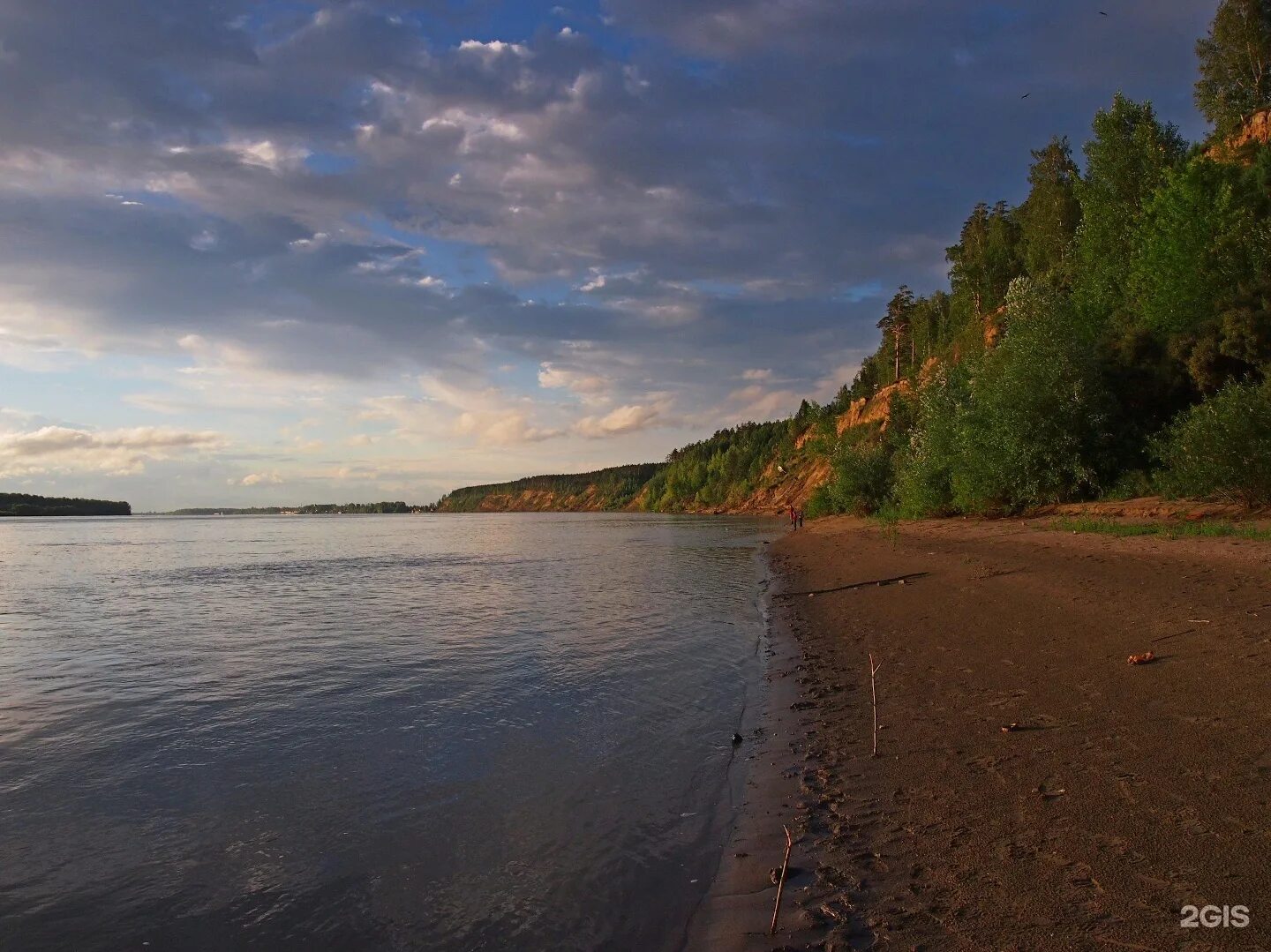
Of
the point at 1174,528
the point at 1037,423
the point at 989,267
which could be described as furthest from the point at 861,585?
the point at 989,267

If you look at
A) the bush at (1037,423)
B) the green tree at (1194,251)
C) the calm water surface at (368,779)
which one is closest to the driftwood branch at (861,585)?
the calm water surface at (368,779)

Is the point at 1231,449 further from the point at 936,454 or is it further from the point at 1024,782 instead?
the point at 1024,782

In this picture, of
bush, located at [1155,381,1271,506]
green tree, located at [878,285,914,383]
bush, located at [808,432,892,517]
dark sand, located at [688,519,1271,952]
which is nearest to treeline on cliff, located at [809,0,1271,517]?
bush, located at [1155,381,1271,506]

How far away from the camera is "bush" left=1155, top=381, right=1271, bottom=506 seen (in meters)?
22.1

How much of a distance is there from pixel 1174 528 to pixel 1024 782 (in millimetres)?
19510

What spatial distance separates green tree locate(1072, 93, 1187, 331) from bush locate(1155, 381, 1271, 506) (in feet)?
66.8

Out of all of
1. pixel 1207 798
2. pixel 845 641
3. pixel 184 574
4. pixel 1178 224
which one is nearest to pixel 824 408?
pixel 1178 224

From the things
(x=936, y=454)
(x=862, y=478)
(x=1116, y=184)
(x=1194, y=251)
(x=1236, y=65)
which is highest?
(x=1236, y=65)

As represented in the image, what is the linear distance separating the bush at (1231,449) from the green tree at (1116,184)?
802 inches

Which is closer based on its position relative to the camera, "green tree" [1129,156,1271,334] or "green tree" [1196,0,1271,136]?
"green tree" [1129,156,1271,334]

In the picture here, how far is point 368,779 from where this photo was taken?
8.48 metres

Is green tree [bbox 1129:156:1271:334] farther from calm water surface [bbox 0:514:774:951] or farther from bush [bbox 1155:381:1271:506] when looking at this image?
calm water surface [bbox 0:514:774:951]

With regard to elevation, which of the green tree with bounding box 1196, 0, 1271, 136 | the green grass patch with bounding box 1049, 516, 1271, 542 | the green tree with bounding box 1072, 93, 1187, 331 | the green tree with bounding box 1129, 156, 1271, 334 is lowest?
the green grass patch with bounding box 1049, 516, 1271, 542

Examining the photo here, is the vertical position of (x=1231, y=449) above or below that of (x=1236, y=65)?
below
